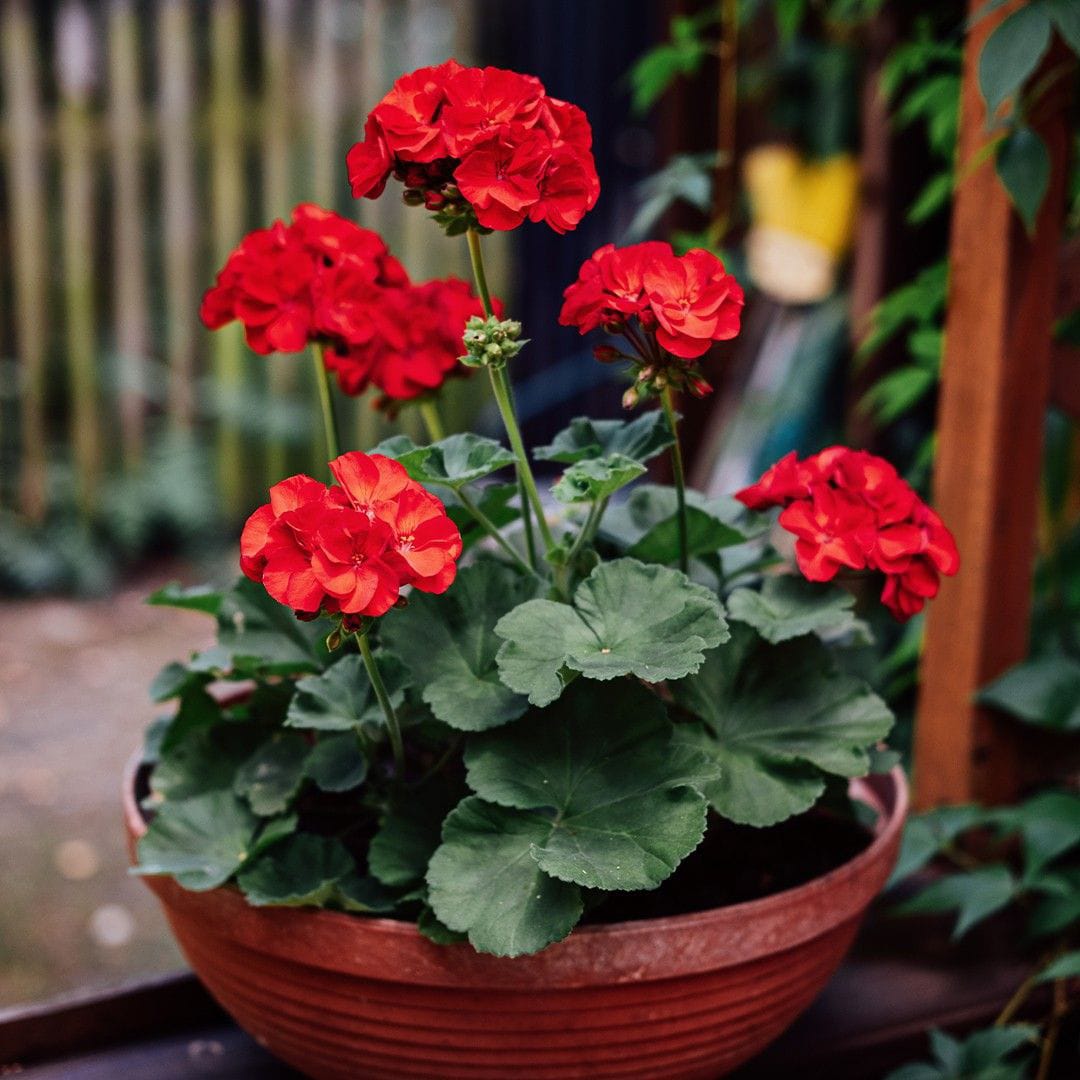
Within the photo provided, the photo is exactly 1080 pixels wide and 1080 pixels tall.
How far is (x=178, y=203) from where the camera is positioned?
148 inches

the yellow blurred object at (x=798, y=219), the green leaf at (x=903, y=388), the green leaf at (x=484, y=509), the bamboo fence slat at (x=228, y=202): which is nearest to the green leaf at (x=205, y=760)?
the green leaf at (x=484, y=509)

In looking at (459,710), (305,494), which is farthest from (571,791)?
(305,494)

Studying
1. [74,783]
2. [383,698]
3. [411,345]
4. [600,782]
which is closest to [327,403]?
[411,345]

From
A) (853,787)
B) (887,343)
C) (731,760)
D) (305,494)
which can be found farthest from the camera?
(887,343)

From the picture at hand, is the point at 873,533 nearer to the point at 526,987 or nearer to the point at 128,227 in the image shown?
the point at 526,987

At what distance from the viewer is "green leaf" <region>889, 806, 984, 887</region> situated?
1.31m

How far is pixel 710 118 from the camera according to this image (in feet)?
7.72

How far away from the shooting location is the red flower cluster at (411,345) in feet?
3.45

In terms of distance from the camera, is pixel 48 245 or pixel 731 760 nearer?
pixel 731 760

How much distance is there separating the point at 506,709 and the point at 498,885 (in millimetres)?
124

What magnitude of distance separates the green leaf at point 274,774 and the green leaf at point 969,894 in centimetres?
65

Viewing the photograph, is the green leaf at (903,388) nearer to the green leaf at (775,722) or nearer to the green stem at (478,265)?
the green leaf at (775,722)

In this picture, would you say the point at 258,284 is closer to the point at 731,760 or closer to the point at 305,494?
the point at 305,494

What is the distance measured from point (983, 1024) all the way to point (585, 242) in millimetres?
2925
